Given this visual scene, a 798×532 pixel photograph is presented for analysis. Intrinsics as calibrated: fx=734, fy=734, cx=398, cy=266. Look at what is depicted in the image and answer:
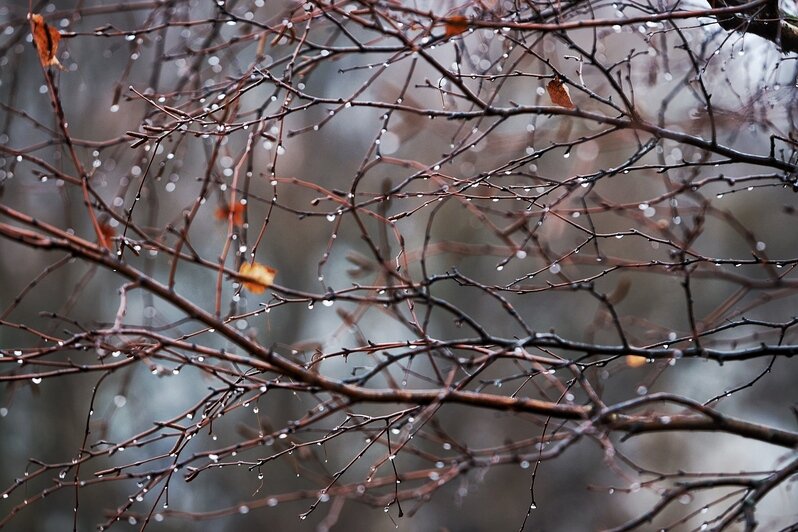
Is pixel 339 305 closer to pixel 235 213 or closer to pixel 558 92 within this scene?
pixel 235 213

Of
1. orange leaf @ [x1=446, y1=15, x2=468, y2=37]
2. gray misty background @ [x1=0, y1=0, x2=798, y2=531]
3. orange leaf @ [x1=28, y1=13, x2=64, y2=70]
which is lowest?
orange leaf @ [x1=446, y1=15, x2=468, y2=37]

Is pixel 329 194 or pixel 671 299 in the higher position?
pixel 671 299

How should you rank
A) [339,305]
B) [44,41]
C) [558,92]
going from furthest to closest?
[339,305] < [558,92] < [44,41]

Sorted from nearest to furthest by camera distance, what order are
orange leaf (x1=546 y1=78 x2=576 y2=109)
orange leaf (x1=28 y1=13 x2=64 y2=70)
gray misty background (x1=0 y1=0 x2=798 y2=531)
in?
1. orange leaf (x1=28 y1=13 x2=64 y2=70)
2. orange leaf (x1=546 y1=78 x2=576 y2=109)
3. gray misty background (x1=0 y1=0 x2=798 y2=531)

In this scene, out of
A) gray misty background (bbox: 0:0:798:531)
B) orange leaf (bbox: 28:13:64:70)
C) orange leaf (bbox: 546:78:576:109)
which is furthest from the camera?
gray misty background (bbox: 0:0:798:531)

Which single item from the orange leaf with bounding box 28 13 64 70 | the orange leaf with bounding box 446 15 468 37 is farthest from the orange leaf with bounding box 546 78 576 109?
the orange leaf with bounding box 28 13 64 70

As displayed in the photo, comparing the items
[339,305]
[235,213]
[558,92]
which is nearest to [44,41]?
[235,213]

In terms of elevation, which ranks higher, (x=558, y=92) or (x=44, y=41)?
(x=44, y=41)

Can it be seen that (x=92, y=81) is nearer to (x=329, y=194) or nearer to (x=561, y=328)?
(x=561, y=328)

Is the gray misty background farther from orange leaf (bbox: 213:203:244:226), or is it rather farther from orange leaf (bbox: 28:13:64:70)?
orange leaf (bbox: 28:13:64:70)

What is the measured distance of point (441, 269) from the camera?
11.8ft

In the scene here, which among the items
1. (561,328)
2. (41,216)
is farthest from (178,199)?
(561,328)

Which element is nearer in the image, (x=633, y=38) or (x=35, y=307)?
(x=633, y=38)

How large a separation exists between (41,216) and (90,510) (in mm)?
1418
